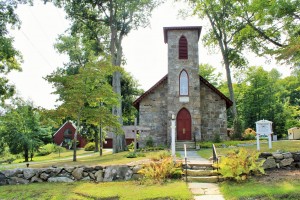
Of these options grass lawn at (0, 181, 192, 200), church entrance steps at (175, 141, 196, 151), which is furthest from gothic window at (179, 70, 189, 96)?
grass lawn at (0, 181, 192, 200)

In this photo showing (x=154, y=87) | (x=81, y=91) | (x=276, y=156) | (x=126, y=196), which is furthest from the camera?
(x=154, y=87)

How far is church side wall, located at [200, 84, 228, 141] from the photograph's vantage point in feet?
77.5

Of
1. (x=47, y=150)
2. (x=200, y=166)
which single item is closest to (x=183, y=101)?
(x=200, y=166)

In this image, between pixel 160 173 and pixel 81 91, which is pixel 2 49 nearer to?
pixel 81 91

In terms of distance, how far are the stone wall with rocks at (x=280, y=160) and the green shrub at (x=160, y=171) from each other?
3174mm

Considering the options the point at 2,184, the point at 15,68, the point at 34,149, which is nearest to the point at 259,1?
the point at 2,184

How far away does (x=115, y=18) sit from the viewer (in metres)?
24.4

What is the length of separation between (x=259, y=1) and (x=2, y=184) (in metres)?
18.1

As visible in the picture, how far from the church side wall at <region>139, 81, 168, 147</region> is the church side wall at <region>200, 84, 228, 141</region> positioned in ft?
10.6

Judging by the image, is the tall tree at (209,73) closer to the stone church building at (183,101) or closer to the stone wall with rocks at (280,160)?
the stone church building at (183,101)

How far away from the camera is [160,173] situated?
31.7ft

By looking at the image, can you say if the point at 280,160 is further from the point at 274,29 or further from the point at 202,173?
the point at 274,29

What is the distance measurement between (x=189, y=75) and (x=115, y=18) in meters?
8.06

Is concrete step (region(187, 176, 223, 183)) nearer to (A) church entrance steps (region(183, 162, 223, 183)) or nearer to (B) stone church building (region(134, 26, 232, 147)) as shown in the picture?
(A) church entrance steps (region(183, 162, 223, 183))
